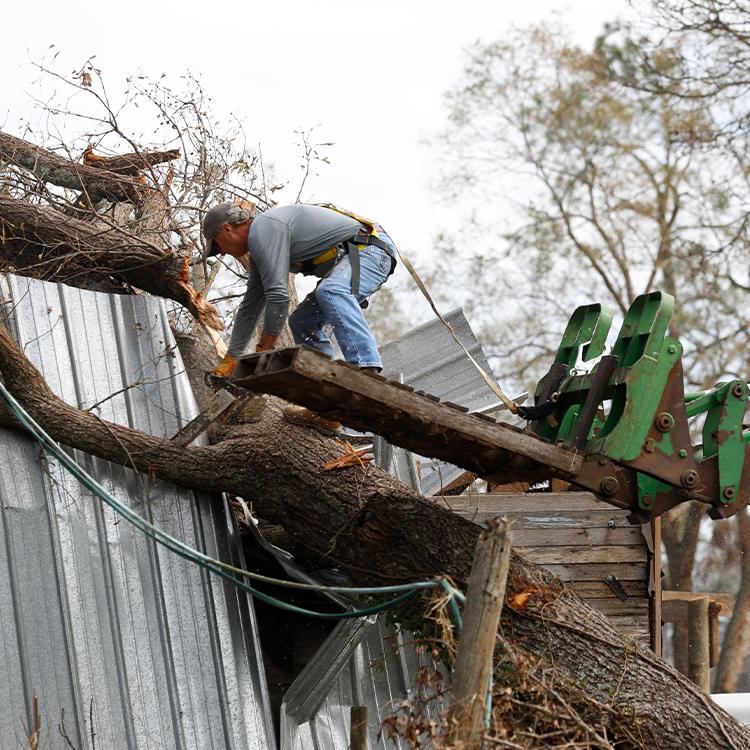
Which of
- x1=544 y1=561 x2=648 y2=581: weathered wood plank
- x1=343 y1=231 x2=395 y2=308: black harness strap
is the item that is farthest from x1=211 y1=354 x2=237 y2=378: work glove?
x1=544 y1=561 x2=648 y2=581: weathered wood plank

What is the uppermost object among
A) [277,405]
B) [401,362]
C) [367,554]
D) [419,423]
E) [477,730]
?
[401,362]

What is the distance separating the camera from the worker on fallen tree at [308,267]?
5891 mm

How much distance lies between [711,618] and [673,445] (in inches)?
209

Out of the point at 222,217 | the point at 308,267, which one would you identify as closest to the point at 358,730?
the point at 308,267

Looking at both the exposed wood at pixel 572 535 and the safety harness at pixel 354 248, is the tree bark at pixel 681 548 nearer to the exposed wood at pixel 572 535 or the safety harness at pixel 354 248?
the exposed wood at pixel 572 535

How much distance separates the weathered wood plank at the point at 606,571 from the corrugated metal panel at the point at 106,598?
8.66 feet

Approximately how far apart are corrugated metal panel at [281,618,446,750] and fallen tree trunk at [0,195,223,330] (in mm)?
2652

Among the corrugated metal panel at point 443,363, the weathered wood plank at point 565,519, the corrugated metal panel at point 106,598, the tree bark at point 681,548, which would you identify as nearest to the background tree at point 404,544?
the corrugated metal panel at point 106,598

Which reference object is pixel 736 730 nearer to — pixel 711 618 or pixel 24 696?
pixel 24 696

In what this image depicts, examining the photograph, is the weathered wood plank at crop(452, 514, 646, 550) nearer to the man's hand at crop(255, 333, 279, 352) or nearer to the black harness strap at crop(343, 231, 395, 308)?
the black harness strap at crop(343, 231, 395, 308)

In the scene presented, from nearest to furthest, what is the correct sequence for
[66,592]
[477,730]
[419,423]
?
[477,730] → [419,423] → [66,592]

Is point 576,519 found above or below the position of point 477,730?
above

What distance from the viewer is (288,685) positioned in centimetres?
736

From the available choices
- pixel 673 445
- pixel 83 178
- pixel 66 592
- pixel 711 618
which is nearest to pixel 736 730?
pixel 673 445
